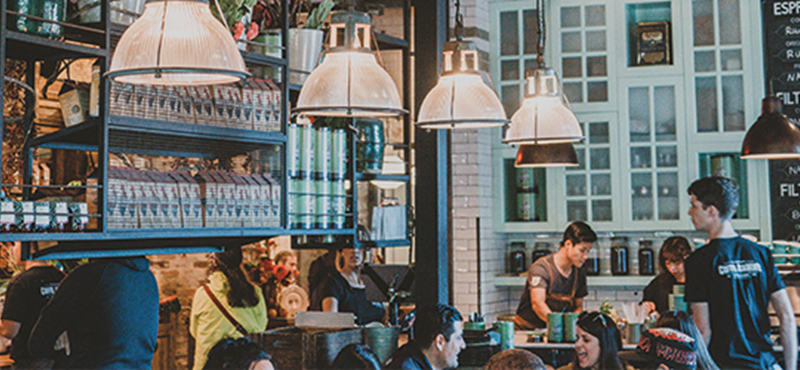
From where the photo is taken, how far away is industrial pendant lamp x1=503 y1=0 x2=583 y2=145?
139 inches

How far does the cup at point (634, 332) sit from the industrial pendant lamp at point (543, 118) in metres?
1.88

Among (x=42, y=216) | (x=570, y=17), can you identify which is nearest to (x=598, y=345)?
(x=42, y=216)

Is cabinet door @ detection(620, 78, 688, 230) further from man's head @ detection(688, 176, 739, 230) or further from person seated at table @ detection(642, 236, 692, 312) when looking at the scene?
man's head @ detection(688, 176, 739, 230)

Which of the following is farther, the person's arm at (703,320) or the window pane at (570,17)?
the window pane at (570,17)

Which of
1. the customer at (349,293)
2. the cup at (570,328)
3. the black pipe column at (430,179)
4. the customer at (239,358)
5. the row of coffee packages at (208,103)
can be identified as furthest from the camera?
Result: the customer at (349,293)

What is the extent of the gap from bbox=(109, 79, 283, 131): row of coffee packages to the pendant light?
48 cm

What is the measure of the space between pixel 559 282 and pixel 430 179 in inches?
92.0

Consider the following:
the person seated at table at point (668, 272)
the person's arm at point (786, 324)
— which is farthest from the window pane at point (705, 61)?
the person's arm at point (786, 324)

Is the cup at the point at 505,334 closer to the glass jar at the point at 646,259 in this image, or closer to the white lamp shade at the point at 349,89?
the white lamp shade at the point at 349,89

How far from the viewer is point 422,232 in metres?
3.58

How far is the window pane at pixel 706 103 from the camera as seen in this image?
21.9 feet

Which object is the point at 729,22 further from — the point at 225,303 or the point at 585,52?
the point at 225,303

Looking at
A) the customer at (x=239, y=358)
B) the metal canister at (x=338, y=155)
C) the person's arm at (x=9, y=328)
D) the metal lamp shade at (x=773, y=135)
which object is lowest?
the person's arm at (x=9, y=328)

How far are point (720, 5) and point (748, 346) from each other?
3.61 m
